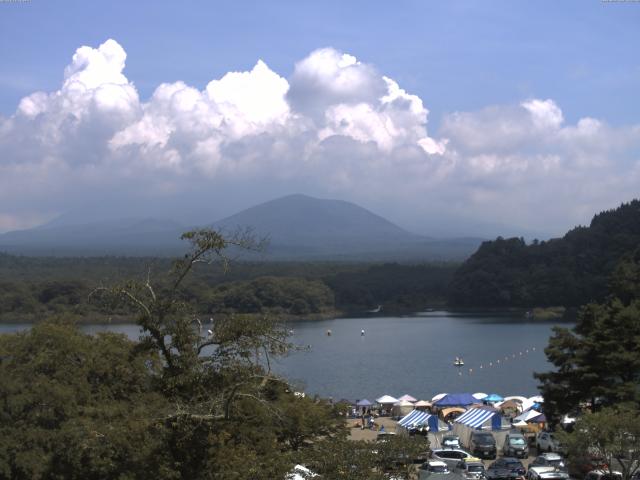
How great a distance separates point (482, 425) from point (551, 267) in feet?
196

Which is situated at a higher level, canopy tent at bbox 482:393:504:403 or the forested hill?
the forested hill

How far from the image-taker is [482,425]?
803 inches

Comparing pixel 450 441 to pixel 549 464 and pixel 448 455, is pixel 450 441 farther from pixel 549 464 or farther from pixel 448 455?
pixel 549 464

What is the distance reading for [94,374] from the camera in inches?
563

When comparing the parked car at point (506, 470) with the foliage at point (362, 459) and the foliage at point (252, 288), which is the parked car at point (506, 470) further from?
the foliage at point (252, 288)

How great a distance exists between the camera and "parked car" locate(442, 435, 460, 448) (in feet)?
61.5

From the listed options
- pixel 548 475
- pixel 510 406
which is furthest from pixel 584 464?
A: pixel 510 406

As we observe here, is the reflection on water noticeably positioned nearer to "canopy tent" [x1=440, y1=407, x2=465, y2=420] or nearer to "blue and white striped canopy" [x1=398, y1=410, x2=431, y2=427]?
"blue and white striped canopy" [x1=398, y1=410, x2=431, y2=427]

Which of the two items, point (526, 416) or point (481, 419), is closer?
point (481, 419)

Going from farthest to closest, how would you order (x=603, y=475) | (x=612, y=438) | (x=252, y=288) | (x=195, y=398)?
(x=252, y=288), (x=603, y=475), (x=612, y=438), (x=195, y=398)

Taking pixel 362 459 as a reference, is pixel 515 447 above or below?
below

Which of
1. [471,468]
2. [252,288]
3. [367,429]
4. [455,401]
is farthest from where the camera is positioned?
[252,288]

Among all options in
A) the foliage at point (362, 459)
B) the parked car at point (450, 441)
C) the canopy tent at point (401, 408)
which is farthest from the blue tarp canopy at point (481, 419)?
the foliage at point (362, 459)

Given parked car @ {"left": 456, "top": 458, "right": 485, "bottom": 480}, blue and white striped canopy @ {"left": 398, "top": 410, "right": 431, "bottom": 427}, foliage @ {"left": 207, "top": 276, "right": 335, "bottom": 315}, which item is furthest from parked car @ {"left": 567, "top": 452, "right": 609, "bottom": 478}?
foliage @ {"left": 207, "top": 276, "right": 335, "bottom": 315}
